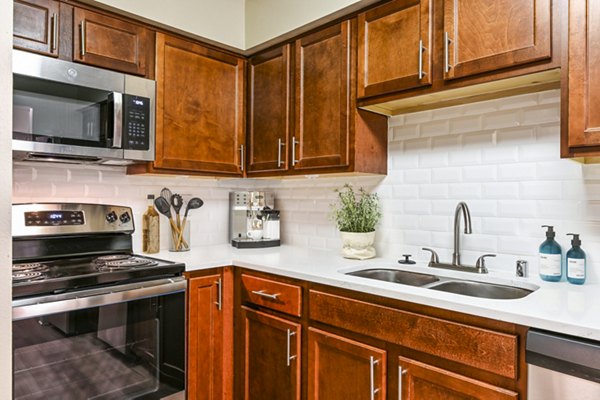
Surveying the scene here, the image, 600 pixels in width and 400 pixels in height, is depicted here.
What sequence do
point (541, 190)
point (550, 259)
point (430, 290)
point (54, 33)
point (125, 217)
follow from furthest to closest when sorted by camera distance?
point (125, 217) < point (54, 33) < point (541, 190) < point (550, 259) < point (430, 290)

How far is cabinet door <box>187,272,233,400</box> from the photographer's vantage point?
1992 millimetres

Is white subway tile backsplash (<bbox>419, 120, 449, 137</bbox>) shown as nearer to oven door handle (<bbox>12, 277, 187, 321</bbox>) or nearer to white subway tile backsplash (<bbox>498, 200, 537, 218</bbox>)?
white subway tile backsplash (<bbox>498, 200, 537, 218</bbox>)

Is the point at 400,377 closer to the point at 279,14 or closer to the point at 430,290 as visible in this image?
the point at 430,290

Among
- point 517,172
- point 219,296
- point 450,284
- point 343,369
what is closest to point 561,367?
point 450,284

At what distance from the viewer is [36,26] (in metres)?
1.76

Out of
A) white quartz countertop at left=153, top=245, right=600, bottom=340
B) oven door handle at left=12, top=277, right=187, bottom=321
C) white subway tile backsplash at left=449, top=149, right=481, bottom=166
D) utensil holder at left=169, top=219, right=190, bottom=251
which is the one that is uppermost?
white subway tile backsplash at left=449, top=149, right=481, bottom=166

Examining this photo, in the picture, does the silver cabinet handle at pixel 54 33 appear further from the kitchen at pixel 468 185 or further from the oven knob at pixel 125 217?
the oven knob at pixel 125 217

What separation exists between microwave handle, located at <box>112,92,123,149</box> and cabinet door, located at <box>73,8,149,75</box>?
0.55 ft

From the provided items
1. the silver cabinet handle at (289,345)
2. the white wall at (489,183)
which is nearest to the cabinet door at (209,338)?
the silver cabinet handle at (289,345)

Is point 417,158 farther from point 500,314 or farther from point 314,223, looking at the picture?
point 500,314

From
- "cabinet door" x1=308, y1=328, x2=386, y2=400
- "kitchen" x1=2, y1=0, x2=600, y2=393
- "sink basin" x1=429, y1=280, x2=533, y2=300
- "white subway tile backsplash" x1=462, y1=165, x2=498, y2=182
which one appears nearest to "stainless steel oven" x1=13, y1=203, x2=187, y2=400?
"kitchen" x1=2, y1=0, x2=600, y2=393

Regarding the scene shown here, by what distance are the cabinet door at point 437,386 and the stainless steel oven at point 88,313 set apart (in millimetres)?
1051

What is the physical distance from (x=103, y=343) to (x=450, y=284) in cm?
150

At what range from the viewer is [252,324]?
2.06m
